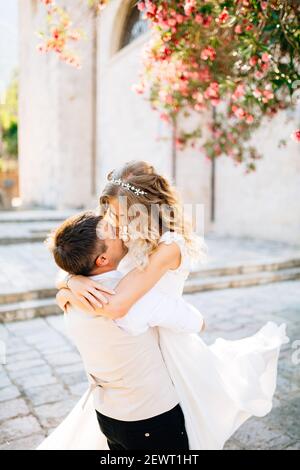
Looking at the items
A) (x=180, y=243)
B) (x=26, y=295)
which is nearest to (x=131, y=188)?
(x=180, y=243)

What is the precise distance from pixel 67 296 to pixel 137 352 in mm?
347

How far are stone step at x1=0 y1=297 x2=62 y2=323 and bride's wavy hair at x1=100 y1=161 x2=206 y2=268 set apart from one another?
11.8 ft

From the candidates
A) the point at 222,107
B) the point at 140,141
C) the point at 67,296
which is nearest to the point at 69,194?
the point at 140,141

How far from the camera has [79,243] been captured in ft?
5.10

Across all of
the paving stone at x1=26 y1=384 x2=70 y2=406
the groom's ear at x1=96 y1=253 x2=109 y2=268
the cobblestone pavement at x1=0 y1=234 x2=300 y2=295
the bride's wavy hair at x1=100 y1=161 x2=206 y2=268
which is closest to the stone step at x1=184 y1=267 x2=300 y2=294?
the cobblestone pavement at x1=0 y1=234 x2=300 y2=295

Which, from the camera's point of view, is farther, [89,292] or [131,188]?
[131,188]

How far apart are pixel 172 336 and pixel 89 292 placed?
0.41 meters

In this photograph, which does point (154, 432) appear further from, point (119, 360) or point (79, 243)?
point (79, 243)

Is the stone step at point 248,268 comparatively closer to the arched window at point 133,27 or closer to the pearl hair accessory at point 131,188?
the pearl hair accessory at point 131,188

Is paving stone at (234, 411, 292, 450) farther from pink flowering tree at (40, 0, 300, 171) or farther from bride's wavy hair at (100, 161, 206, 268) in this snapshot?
pink flowering tree at (40, 0, 300, 171)

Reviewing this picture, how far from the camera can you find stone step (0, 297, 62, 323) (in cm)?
518

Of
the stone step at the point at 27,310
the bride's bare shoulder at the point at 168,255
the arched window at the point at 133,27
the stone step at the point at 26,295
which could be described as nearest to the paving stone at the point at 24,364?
the stone step at the point at 27,310

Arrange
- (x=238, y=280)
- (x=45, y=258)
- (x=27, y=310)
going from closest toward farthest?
(x=27, y=310)
(x=238, y=280)
(x=45, y=258)

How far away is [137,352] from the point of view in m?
1.62
